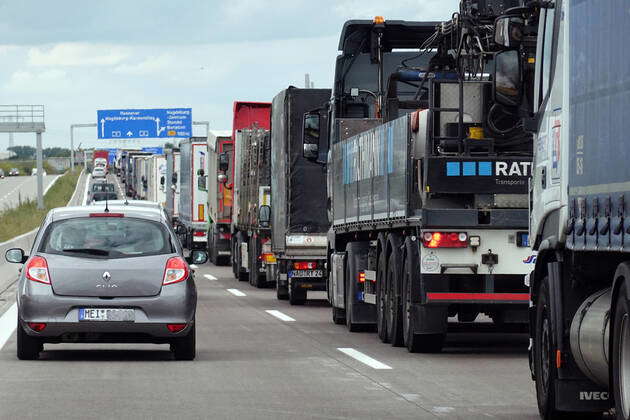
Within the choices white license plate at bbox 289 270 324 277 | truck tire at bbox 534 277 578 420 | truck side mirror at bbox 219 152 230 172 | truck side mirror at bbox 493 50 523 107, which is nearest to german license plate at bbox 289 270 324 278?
white license plate at bbox 289 270 324 277

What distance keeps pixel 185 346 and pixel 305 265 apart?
36.7 feet

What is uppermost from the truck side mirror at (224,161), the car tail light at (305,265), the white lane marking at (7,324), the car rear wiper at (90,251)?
the truck side mirror at (224,161)

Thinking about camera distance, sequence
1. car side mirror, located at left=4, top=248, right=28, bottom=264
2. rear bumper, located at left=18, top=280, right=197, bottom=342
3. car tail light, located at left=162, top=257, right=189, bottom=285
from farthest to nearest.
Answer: car side mirror, located at left=4, top=248, right=28, bottom=264 < car tail light, located at left=162, top=257, right=189, bottom=285 < rear bumper, located at left=18, top=280, right=197, bottom=342

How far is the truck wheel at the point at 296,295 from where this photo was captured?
2680 cm

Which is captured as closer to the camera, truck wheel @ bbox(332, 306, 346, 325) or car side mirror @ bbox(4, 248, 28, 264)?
car side mirror @ bbox(4, 248, 28, 264)

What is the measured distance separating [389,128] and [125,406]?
6.63 m

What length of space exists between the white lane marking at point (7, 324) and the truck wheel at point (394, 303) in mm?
4136

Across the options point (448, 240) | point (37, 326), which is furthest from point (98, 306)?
→ point (448, 240)

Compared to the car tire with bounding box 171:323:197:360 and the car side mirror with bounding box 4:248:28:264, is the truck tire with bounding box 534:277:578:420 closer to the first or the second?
the car tire with bounding box 171:323:197:360

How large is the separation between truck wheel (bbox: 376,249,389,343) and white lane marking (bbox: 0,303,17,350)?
13.5 feet

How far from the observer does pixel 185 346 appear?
51.0 feet

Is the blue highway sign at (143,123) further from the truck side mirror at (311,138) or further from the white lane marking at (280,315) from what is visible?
the truck side mirror at (311,138)

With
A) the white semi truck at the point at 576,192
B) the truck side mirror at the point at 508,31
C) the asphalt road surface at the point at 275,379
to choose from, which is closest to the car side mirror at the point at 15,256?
the asphalt road surface at the point at 275,379

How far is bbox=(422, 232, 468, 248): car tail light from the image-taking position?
1588cm
